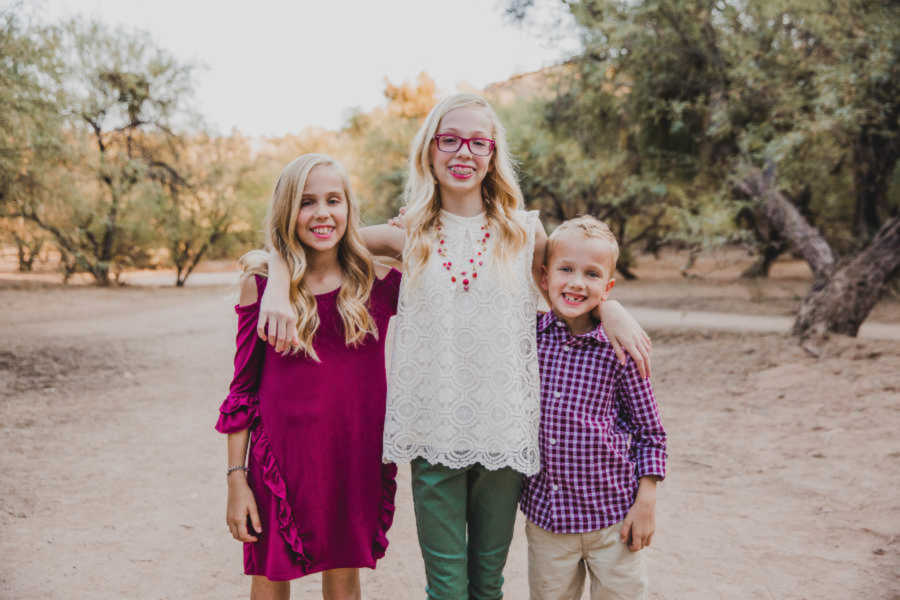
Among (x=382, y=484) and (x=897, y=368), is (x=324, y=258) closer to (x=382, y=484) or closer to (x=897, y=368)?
(x=382, y=484)

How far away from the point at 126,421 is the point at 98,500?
2073 mm

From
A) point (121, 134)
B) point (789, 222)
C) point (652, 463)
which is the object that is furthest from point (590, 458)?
point (121, 134)

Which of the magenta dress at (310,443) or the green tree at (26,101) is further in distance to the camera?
the green tree at (26,101)

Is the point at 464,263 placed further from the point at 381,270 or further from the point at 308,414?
the point at 308,414

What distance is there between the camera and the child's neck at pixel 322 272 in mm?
2154

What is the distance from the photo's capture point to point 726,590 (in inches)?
119

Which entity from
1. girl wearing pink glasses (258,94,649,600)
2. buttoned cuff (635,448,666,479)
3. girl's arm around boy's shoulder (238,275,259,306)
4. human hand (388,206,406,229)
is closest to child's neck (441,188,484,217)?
girl wearing pink glasses (258,94,649,600)

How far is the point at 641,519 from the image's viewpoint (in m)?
1.99

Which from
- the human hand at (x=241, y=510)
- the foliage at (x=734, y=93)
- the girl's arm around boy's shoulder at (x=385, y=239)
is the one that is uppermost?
the foliage at (x=734, y=93)

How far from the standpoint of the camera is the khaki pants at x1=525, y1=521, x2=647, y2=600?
202cm

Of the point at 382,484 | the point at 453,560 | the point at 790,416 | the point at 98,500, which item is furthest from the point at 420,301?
the point at 790,416

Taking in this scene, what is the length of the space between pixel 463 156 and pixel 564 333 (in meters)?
0.63

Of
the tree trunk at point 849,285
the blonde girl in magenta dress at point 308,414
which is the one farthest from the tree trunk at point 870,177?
the blonde girl in magenta dress at point 308,414

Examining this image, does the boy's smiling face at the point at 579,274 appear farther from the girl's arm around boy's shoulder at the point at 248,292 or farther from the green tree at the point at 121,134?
the green tree at the point at 121,134
